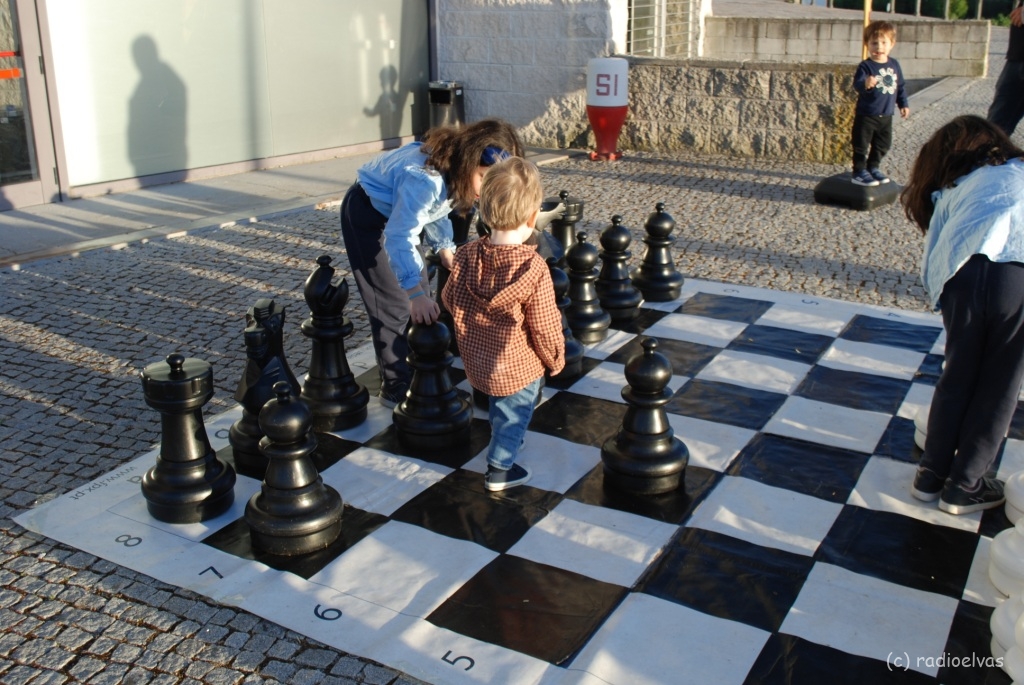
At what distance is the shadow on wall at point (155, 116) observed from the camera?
7504 millimetres

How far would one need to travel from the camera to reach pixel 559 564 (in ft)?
9.02

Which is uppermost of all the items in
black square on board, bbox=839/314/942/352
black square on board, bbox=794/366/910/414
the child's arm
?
the child's arm

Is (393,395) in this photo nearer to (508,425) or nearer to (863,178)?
(508,425)

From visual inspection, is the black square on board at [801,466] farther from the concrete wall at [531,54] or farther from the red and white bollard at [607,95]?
the concrete wall at [531,54]

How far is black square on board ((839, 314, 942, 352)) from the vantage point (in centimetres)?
434

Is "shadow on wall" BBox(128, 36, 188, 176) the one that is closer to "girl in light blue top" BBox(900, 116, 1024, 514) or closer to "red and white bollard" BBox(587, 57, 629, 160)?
"red and white bollard" BBox(587, 57, 629, 160)

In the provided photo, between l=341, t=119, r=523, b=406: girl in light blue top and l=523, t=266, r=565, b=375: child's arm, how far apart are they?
0.47 metres

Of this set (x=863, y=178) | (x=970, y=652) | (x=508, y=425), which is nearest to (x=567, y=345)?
(x=508, y=425)

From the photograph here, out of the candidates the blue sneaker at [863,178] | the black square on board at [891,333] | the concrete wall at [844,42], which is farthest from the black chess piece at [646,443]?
the concrete wall at [844,42]

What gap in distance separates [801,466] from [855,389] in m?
0.74

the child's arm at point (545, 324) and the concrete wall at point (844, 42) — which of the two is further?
the concrete wall at point (844, 42)

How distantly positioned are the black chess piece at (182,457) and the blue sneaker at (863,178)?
5.25m

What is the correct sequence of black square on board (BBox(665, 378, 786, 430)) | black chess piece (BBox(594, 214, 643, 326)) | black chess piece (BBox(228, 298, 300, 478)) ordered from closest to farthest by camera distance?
black chess piece (BBox(228, 298, 300, 478)), black square on board (BBox(665, 378, 786, 430)), black chess piece (BBox(594, 214, 643, 326))

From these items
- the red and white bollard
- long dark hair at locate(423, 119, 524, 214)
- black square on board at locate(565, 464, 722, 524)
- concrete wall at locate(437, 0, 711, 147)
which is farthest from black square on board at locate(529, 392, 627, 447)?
concrete wall at locate(437, 0, 711, 147)
